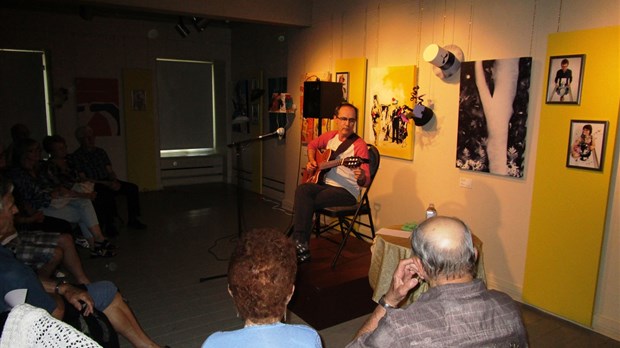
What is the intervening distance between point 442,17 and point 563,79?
1385mm

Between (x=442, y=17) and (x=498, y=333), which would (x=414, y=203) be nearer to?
(x=442, y=17)

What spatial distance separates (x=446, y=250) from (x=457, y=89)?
2.82 meters

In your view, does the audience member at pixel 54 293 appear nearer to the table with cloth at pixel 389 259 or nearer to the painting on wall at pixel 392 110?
the table with cloth at pixel 389 259

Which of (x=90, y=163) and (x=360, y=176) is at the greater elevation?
(x=360, y=176)

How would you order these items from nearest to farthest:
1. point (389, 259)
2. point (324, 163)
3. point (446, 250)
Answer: point (446, 250)
point (389, 259)
point (324, 163)

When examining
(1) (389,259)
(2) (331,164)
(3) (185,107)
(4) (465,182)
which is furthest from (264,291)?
(3) (185,107)

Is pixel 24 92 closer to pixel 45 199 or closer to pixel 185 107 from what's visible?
pixel 185 107

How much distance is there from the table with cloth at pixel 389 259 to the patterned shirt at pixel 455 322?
4.60ft

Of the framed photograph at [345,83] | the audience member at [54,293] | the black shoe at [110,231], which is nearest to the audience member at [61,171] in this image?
the black shoe at [110,231]

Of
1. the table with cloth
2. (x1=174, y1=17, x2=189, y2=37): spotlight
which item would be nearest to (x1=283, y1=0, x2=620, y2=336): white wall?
the table with cloth

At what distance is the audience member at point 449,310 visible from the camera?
1341mm

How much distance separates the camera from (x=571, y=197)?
10.4 feet

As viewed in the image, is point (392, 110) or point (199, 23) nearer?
point (392, 110)

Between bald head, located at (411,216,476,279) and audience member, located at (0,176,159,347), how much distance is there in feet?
5.49
